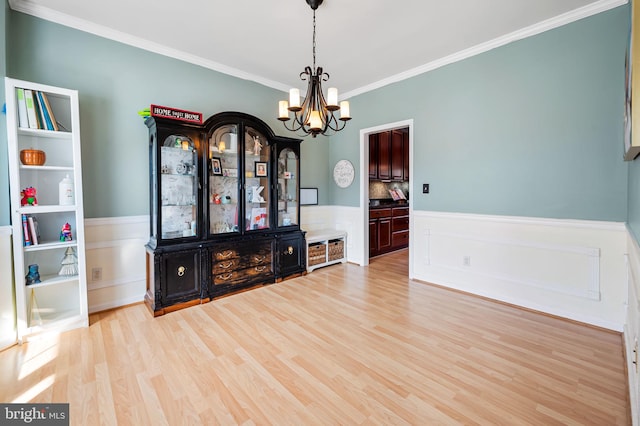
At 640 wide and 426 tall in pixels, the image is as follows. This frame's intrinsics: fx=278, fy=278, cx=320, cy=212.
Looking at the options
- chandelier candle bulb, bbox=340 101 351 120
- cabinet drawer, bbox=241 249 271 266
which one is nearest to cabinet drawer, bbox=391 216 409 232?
cabinet drawer, bbox=241 249 271 266

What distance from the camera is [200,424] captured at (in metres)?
1.46

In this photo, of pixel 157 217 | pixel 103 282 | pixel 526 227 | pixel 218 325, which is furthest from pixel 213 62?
pixel 526 227

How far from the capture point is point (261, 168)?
144 inches

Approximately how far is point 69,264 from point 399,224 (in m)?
5.12

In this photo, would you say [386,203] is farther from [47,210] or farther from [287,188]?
[47,210]

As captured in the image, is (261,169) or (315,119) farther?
(261,169)

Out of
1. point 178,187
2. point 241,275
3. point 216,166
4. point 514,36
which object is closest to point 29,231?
point 178,187

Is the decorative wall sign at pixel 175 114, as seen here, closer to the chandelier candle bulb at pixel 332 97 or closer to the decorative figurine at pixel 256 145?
the decorative figurine at pixel 256 145

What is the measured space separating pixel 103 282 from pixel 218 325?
1.35m

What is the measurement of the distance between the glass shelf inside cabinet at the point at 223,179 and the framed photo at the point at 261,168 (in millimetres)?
307

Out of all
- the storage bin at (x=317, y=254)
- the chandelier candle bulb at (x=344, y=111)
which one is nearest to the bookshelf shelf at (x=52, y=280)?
the storage bin at (x=317, y=254)

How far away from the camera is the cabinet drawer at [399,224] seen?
564cm

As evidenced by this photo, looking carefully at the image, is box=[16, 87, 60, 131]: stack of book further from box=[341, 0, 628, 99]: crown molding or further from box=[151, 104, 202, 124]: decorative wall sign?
box=[341, 0, 628, 99]: crown molding

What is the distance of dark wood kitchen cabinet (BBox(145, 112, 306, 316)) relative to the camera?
2834 mm
